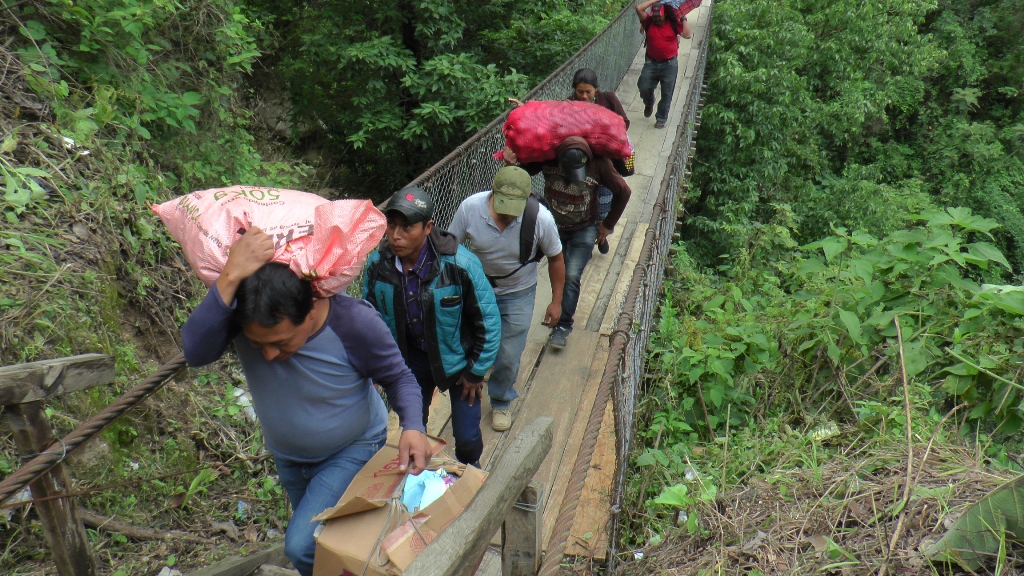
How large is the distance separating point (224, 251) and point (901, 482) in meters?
2.20

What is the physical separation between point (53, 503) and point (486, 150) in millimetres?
3347

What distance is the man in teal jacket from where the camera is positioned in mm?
2482

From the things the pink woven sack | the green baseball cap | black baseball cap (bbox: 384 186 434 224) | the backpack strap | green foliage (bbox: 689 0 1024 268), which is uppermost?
the pink woven sack

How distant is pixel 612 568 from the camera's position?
2.69 m

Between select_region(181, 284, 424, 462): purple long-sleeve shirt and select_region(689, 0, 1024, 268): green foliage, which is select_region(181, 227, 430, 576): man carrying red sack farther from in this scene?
select_region(689, 0, 1024, 268): green foliage

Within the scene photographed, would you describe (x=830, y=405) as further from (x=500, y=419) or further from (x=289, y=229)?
(x=289, y=229)

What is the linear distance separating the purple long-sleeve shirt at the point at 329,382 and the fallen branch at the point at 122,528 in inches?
68.6

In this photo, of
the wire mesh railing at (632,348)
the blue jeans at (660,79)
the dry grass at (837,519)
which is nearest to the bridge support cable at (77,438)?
the wire mesh railing at (632,348)

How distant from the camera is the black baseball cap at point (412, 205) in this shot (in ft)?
7.97

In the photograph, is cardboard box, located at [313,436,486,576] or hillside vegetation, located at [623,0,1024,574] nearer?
cardboard box, located at [313,436,486,576]

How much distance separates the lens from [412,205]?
8.00ft

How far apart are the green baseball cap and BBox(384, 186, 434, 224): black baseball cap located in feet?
1.80

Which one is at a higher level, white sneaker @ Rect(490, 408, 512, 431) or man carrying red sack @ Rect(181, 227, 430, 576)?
man carrying red sack @ Rect(181, 227, 430, 576)

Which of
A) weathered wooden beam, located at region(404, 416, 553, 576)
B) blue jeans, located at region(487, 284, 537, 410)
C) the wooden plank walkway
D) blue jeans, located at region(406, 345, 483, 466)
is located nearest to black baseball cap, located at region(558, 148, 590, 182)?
blue jeans, located at region(487, 284, 537, 410)
